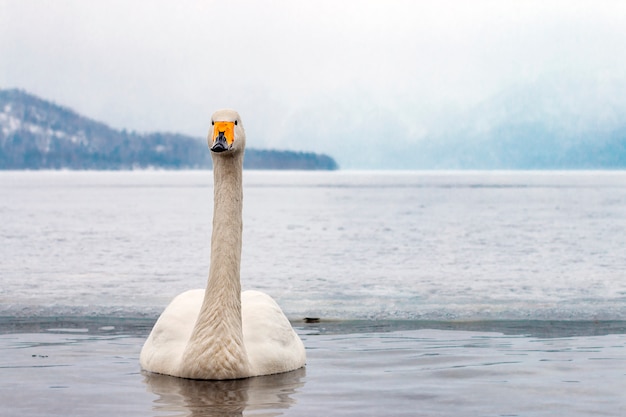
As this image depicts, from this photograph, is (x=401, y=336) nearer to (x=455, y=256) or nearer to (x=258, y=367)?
(x=258, y=367)

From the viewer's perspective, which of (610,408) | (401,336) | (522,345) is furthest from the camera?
(401,336)

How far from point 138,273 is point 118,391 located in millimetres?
10348

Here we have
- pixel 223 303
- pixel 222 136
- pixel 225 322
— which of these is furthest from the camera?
pixel 223 303

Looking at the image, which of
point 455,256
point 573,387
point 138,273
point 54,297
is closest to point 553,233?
point 455,256

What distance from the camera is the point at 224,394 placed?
7.44 m

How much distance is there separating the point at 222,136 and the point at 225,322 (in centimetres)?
138

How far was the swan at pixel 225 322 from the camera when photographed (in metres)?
7.76

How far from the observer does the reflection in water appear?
695 cm

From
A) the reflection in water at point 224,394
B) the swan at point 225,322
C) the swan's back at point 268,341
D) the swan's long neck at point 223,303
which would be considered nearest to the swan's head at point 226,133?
the swan at point 225,322

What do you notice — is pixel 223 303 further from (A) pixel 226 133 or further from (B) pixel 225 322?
(A) pixel 226 133

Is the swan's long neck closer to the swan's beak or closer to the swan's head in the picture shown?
the swan's head

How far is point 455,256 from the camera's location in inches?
850

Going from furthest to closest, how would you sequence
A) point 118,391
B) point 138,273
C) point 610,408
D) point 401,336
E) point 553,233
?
point 553,233, point 138,273, point 401,336, point 118,391, point 610,408

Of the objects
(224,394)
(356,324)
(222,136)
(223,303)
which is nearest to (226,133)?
(222,136)
